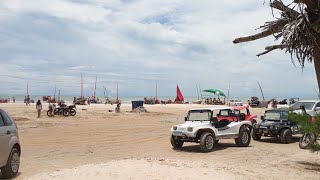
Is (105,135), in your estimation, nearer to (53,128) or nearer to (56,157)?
(53,128)

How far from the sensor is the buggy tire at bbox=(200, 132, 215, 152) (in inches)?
591

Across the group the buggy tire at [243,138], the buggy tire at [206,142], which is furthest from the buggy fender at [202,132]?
the buggy tire at [243,138]

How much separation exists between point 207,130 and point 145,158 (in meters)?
5.01

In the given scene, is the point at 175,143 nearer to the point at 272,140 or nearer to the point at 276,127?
the point at 276,127

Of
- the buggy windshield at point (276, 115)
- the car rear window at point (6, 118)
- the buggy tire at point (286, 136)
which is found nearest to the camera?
the car rear window at point (6, 118)

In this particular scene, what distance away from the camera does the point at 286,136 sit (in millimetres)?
17969

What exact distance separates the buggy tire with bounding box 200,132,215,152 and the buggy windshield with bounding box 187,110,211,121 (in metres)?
0.79

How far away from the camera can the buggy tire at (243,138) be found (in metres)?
16.6

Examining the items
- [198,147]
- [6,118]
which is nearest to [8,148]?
[6,118]

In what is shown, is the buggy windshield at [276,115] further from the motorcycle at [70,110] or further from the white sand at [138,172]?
the motorcycle at [70,110]

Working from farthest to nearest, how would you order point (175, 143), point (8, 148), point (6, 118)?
point (175, 143) < point (6, 118) < point (8, 148)

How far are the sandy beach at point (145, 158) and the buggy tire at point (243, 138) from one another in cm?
39

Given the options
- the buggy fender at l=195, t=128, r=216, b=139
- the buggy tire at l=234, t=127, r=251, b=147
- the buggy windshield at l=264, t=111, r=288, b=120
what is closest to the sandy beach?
the buggy tire at l=234, t=127, r=251, b=147

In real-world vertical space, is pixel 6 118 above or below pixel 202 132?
above
